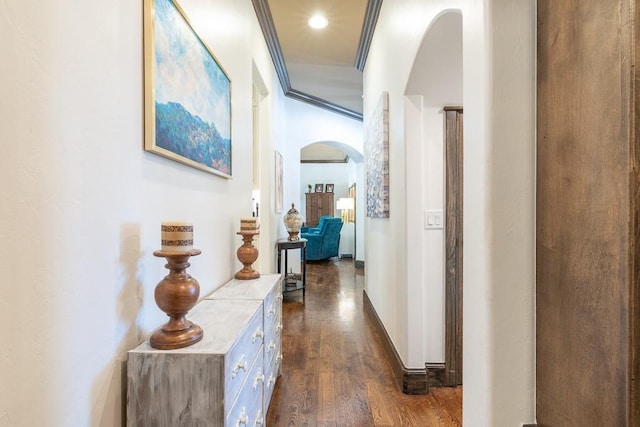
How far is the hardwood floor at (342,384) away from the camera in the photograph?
5.83 ft

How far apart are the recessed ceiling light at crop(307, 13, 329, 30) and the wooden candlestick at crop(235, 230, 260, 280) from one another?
2.26 meters

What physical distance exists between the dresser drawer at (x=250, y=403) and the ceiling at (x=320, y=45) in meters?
2.79

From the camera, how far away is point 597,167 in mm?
729

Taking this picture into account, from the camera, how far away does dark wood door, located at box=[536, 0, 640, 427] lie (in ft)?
2.18

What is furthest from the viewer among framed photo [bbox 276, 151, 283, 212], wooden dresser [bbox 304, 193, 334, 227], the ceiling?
wooden dresser [bbox 304, 193, 334, 227]

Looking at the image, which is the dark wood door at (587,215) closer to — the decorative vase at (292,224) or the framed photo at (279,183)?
the framed photo at (279,183)

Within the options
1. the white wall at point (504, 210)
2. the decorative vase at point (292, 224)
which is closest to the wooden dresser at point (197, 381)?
the white wall at point (504, 210)

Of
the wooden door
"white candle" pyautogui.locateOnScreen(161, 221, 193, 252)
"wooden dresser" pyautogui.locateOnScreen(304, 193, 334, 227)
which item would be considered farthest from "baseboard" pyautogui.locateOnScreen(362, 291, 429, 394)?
"wooden dresser" pyautogui.locateOnScreen(304, 193, 334, 227)

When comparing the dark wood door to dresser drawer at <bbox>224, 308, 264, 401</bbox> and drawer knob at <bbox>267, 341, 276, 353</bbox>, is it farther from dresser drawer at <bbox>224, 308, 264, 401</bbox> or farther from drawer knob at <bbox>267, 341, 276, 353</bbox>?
drawer knob at <bbox>267, 341, 276, 353</bbox>

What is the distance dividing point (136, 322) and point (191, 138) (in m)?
0.77

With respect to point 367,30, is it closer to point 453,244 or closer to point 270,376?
point 453,244

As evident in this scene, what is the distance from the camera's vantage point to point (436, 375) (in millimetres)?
2041

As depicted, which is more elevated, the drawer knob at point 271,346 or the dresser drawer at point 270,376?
the drawer knob at point 271,346

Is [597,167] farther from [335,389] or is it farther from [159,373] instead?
[335,389]
